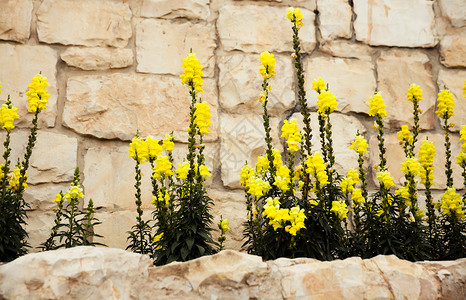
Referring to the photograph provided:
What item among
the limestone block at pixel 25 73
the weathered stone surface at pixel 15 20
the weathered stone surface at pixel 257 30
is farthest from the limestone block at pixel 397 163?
the weathered stone surface at pixel 15 20

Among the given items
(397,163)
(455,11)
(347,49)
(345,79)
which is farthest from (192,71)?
(455,11)

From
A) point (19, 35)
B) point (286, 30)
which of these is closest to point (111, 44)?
point (19, 35)

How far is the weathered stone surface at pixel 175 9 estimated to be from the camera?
14.0 feet

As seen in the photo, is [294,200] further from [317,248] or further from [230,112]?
[230,112]

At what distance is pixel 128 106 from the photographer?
4055 mm

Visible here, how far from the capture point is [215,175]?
404 centimetres

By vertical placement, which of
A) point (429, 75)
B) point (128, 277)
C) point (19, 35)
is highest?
point (19, 35)

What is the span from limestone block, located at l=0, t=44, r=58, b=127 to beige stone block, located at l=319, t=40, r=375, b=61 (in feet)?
7.27

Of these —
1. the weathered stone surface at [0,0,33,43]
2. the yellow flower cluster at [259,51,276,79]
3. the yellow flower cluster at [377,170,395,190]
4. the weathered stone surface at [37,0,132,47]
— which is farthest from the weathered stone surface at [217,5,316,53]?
the yellow flower cluster at [377,170,395,190]

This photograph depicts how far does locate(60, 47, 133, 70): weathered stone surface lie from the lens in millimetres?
4047

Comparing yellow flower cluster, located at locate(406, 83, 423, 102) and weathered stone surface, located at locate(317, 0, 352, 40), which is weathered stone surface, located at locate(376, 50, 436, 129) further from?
yellow flower cluster, located at locate(406, 83, 423, 102)

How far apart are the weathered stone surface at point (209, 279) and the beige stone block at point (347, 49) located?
234cm

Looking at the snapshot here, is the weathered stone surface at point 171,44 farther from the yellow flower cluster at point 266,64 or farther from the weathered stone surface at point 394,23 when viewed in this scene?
the weathered stone surface at point 394,23

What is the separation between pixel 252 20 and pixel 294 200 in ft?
6.60
